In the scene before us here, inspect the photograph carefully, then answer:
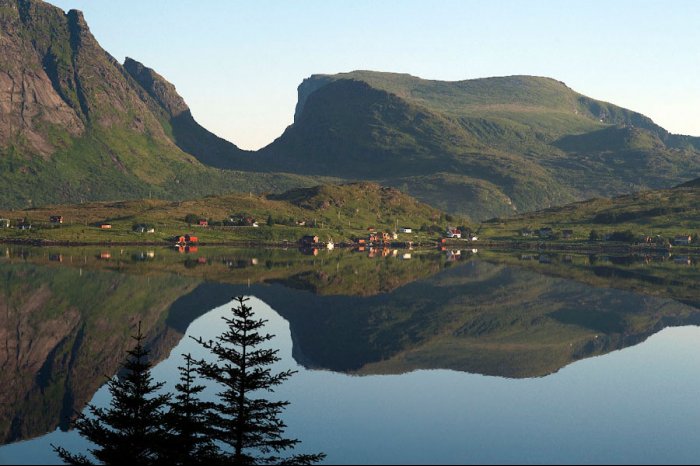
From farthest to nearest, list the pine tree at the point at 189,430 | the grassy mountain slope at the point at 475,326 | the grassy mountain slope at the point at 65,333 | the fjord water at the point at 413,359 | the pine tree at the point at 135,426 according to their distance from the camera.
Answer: the grassy mountain slope at the point at 475,326 → the grassy mountain slope at the point at 65,333 → the fjord water at the point at 413,359 → the pine tree at the point at 189,430 → the pine tree at the point at 135,426

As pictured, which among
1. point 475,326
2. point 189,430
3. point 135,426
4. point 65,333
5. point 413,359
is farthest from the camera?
point 475,326

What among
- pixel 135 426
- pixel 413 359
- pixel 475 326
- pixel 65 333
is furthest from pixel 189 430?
pixel 475 326

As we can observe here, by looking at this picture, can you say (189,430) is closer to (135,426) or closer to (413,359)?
(135,426)

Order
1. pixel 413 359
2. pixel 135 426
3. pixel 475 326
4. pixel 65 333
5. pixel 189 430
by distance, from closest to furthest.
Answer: pixel 135 426
pixel 189 430
pixel 413 359
pixel 65 333
pixel 475 326

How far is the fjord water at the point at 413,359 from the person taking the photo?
5584 cm

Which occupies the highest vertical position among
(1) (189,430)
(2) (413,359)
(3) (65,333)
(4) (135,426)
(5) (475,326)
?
(4) (135,426)

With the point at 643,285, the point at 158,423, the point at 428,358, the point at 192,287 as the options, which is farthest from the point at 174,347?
the point at 643,285

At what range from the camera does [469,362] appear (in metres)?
86.9

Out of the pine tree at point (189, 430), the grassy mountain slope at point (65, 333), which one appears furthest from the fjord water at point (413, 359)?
the pine tree at point (189, 430)

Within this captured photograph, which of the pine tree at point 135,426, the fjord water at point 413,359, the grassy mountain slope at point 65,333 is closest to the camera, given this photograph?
the pine tree at point 135,426

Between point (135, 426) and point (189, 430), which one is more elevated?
point (135, 426)

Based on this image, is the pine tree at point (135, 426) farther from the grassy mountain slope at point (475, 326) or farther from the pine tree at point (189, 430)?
the grassy mountain slope at point (475, 326)

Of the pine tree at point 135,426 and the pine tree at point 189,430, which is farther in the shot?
the pine tree at point 189,430

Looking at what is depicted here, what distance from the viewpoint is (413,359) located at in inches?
3450
